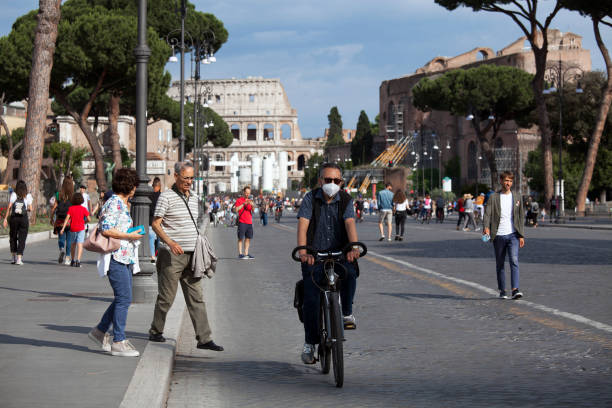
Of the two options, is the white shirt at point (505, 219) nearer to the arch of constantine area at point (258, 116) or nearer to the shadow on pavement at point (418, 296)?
the shadow on pavement at point (418, 296)

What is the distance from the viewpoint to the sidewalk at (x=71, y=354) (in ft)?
16.6

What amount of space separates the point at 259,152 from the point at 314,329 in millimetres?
159126

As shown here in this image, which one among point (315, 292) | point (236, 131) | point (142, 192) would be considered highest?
point (236, 131)

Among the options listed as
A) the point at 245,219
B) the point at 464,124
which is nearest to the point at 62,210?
the point at 245,219

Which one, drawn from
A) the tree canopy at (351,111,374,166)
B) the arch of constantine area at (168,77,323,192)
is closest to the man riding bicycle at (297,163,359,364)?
the tree canopy at (351,111,374,166)

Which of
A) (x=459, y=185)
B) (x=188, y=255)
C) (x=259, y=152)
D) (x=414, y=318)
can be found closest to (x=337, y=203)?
(x=188, y=255)

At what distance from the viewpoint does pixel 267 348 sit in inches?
295

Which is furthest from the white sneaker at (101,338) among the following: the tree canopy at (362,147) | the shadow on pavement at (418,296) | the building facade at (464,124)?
the tree canopy at (362,147)

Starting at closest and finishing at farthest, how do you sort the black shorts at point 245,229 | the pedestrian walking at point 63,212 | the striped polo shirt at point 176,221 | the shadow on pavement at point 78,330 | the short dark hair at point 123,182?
the short dark hair at point 123,182 → the striped polo shirt at point 176,221 → the shadow on pavement at point 78,330 → the pedestrian walking at point 63,212 → the black shorts at point 245,229

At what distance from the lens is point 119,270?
22.3 ft

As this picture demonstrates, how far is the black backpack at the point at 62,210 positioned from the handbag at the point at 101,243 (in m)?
9.28

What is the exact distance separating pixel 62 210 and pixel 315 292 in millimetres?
10504

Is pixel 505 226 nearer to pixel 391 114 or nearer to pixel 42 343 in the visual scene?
pixel 42 343

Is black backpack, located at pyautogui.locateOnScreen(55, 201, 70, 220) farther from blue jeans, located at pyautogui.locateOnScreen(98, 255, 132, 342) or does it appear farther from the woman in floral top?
blue jeans, located at pyautogui.locateOnScreen(98, 255, 132, 342)
